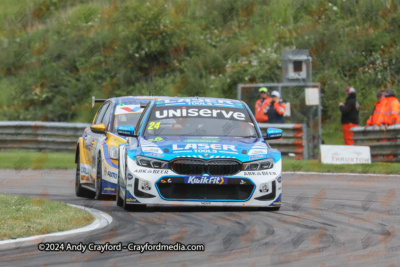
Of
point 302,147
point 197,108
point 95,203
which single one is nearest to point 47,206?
point 95,203

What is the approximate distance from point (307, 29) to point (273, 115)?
36.2 ft

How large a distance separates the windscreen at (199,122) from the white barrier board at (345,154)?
331 inches

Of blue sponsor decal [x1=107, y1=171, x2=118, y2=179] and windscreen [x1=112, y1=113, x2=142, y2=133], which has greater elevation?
windscreen [x1=112, y1=113, x2=142, y2=133]

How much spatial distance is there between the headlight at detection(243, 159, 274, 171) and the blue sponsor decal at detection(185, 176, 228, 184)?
12.4 inches

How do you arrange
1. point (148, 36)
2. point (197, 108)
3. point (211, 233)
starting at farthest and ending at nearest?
point (148, 36)
point (197, 108)
point (211, 233)

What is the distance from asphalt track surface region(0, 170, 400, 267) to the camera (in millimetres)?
7613

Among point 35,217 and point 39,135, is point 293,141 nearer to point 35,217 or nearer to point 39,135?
point 39,135

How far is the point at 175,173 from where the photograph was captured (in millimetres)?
10812

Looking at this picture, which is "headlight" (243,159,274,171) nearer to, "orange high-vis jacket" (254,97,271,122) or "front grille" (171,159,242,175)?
"front grille" (171,159,242,175)

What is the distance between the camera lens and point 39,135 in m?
26.5

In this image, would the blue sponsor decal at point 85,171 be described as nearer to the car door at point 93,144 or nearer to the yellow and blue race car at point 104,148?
the yellow and blue race car at point 104,148

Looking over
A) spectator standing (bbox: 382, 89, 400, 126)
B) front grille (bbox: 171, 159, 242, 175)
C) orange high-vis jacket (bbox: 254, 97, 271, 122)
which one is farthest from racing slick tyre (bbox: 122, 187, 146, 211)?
orange high-vis jacket (bbox: 254, 97, 271, 122)

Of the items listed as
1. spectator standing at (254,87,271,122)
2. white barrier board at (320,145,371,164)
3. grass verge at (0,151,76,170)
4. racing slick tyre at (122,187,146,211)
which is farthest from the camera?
spectator standing at (254,87,271,122)

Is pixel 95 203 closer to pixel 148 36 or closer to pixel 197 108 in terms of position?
pixel 197 108
